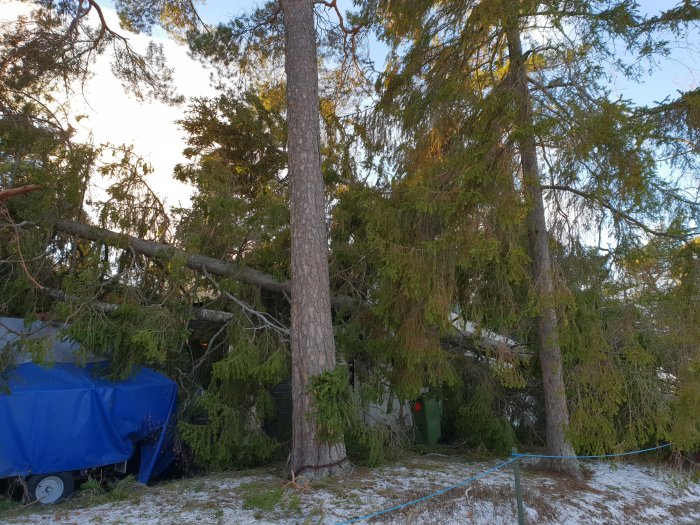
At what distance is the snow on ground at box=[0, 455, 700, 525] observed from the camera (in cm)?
611

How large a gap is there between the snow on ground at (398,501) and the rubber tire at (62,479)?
93 centimetres

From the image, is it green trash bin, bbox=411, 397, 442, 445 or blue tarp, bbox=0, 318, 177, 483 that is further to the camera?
green trash bin, bbox=411, 397, 442, 445

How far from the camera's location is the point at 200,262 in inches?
373

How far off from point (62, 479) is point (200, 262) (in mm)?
3733

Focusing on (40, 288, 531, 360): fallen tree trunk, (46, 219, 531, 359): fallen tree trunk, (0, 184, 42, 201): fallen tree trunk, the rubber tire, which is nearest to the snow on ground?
the rubber tire

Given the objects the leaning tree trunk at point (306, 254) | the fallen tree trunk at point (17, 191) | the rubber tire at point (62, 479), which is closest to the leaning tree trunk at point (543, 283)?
the leaning tree trunk at point (306, 254)

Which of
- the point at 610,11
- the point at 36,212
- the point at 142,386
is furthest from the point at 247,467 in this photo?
the point at 610,11

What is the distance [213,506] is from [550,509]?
3.88m

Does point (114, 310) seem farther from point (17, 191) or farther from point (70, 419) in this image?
point (17, 191)

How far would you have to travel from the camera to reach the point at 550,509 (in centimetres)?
666

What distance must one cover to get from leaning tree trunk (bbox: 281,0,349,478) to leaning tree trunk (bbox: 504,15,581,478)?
2.91 meters

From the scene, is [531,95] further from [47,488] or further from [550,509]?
[47,488]

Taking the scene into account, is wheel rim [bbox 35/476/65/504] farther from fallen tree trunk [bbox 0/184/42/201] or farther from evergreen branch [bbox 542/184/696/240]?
evergreen branch [bbox 542/184/696/240]

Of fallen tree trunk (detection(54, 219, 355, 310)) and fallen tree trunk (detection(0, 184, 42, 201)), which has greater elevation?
fallen tree trunk (detection(0, 184, 42, 201))
